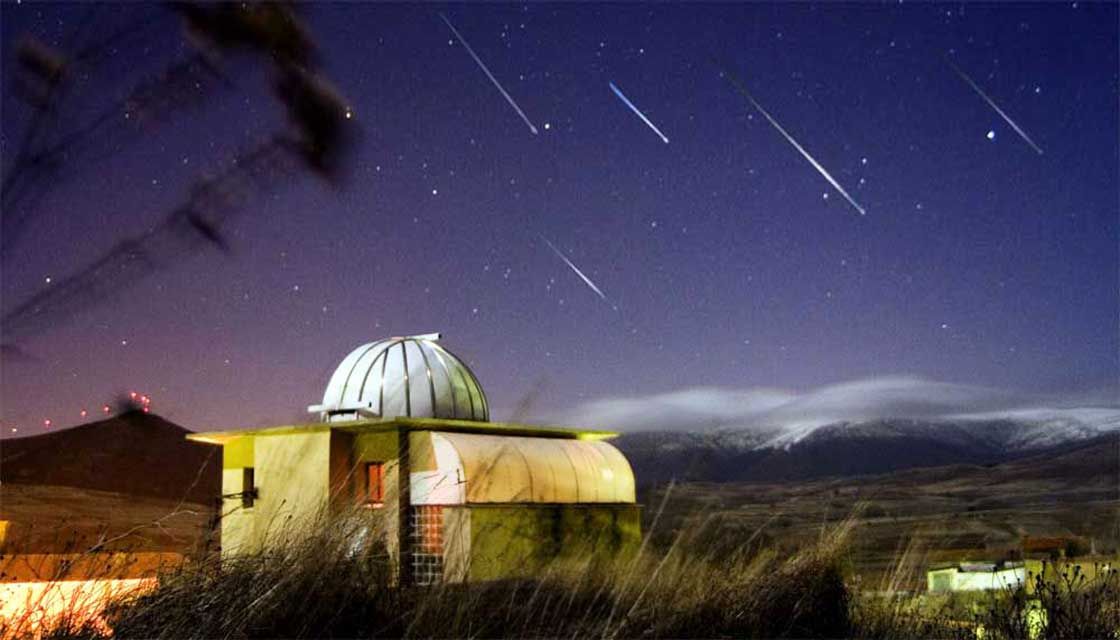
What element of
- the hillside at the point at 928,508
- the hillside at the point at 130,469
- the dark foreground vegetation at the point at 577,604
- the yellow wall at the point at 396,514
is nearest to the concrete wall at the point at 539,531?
the yellow wall at the point at 396,514

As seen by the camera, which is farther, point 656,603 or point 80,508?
point 80,508

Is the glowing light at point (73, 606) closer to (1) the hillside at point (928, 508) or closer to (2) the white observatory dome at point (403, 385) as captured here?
(1) the hillside at point (928, 508)

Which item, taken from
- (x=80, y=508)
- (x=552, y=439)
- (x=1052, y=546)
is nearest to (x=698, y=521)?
(x=552, y=439)

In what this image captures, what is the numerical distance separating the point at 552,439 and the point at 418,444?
10.0 ft

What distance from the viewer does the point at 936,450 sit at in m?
137

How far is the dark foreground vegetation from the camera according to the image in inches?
192

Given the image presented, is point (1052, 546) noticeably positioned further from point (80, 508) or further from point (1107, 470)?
point (1107, 470)

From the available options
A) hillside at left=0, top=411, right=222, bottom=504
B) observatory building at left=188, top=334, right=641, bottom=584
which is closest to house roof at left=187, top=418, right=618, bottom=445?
observatory building at left=188, top=334, right=641, bottom=584

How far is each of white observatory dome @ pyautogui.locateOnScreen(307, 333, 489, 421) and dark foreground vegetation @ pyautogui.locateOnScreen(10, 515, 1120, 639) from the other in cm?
1012

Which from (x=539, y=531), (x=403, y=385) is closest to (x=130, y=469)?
(x=403, y=385)

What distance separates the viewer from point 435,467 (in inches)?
644

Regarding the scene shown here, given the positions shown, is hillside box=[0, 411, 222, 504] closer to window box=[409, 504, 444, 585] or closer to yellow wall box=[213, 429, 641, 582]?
yellow wall box=[213, 429, 641, 582]

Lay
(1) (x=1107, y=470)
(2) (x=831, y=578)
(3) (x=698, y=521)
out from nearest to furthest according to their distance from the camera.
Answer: (3) (x=698, y=521)
(2) (x=831, y=578)
(1) (x=1107, y=470)

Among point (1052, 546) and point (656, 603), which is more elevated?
point (656, 603)
